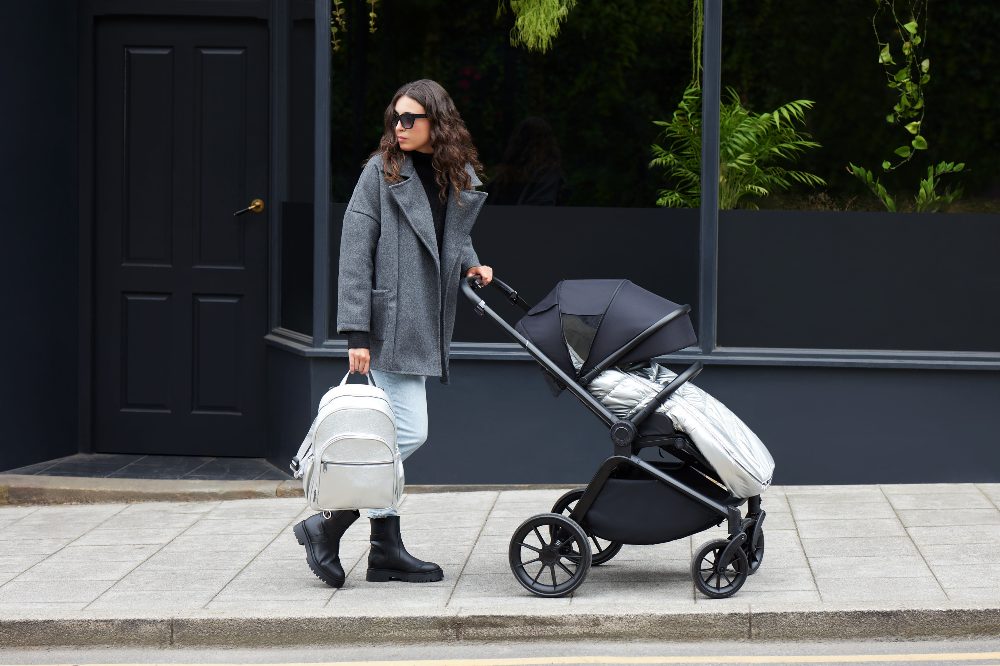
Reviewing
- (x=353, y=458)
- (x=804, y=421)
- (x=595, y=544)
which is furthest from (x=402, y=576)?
(x=804, y=421)

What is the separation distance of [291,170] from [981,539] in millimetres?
4428

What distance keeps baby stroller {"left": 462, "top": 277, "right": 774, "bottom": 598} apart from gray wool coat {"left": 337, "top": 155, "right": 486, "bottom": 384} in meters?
0.30

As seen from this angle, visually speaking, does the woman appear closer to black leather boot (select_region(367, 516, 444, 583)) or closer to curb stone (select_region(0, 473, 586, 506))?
black leather boot (select_region(367, 516, 444, 583))

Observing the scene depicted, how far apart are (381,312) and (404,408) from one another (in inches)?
16.8

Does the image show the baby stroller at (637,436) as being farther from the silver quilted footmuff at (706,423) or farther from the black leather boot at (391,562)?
the black leather boot at (391,562)

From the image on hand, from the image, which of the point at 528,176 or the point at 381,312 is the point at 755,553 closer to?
the point at 381,312

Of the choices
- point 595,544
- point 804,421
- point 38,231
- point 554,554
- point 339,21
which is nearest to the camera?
point 554,554

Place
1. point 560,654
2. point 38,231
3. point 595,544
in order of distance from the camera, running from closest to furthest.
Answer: point 560,654 → point 595,544 → point 38,231

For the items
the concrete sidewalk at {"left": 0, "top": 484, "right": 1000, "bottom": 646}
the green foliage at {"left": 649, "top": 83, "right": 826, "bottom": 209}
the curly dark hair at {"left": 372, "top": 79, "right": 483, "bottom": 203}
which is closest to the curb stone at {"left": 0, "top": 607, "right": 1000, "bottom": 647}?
the concrete sidewalk at {"left": 0, "top": 484, "right": 1000, "bottom": 646}

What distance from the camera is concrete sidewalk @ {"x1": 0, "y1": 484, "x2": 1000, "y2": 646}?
18.0 feet

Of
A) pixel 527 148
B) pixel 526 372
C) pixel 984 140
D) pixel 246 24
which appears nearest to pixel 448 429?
pixel 526 372

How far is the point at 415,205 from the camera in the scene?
591 cm

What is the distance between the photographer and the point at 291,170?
28.0ft

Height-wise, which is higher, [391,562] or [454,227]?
[454,227]
